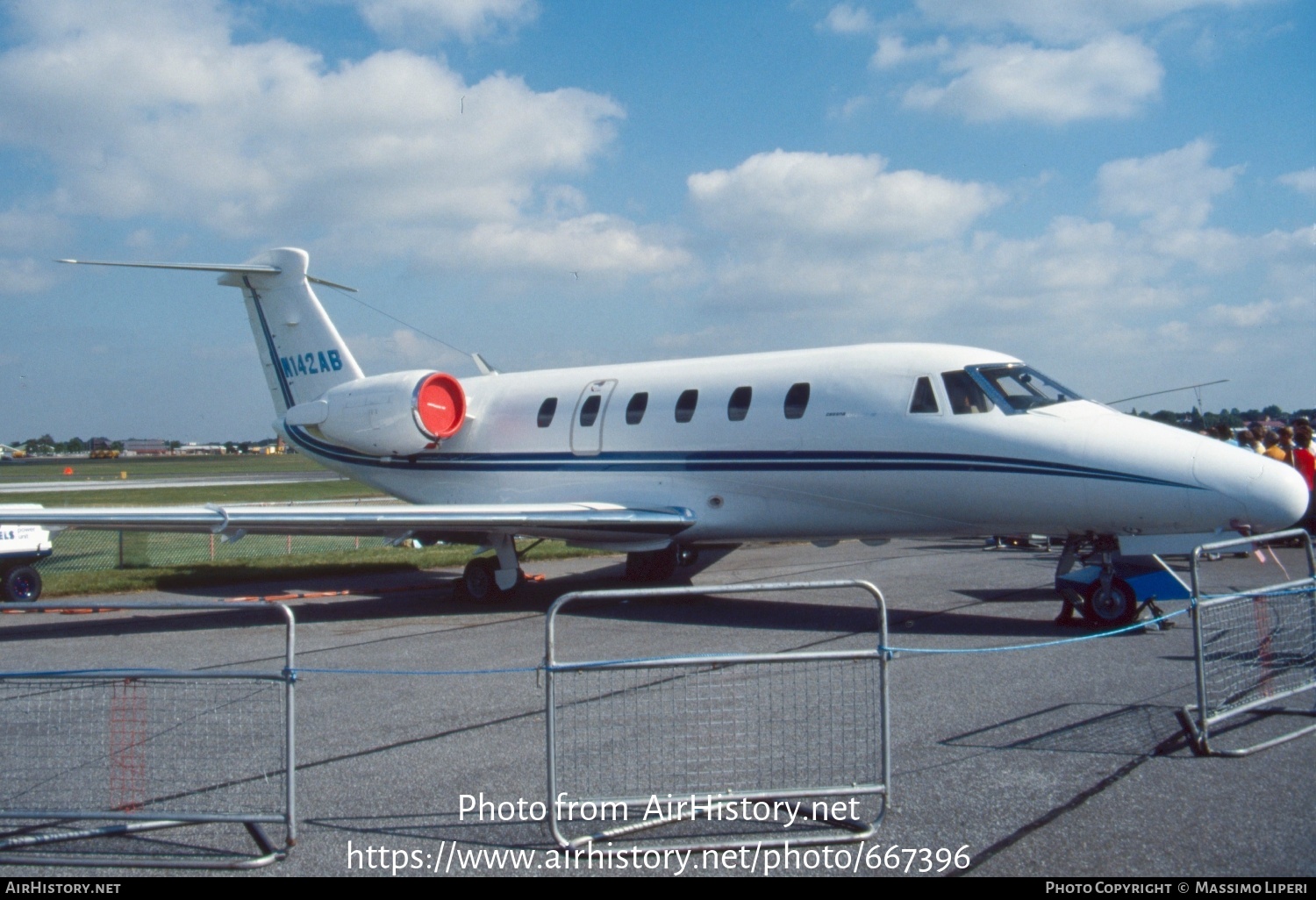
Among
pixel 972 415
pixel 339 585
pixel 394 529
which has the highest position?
pixel 972 415

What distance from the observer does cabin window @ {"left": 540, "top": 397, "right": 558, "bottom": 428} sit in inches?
580

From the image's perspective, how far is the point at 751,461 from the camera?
12.0m

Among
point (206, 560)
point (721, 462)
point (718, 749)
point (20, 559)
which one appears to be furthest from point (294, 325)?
point (718, 749)

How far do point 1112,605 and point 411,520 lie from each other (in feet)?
25.2

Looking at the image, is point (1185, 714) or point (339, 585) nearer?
point (1185, 714)

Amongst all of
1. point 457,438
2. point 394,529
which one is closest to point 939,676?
point 394,529

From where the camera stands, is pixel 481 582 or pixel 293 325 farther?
pixel 293 325

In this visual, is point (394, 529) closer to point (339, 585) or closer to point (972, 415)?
point (339, 585)

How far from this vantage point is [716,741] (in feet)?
19.4

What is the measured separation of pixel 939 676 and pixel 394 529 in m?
7.35

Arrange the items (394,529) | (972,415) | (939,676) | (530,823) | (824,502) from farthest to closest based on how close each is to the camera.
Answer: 1. (394,529)
2. (824,502)
3. (972,415)
4. (939,676)
5. (530,823)

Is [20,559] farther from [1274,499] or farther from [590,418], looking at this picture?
[1274,499]

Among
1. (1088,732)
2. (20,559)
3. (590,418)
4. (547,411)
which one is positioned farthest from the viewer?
(547,411)
